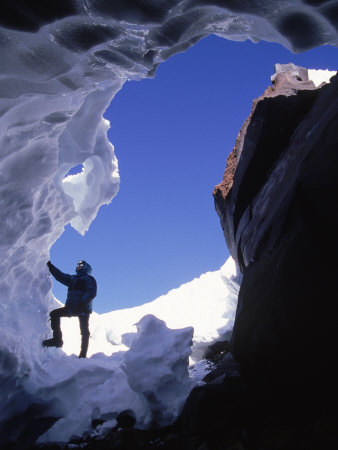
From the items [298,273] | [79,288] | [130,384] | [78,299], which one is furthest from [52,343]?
[298,273]

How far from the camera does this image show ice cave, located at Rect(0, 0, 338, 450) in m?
2.70

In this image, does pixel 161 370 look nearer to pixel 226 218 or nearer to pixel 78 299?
pixel 78 299

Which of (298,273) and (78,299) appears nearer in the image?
(298,273)

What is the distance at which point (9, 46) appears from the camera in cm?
251

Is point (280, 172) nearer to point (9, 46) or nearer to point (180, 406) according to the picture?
point (9, 46)

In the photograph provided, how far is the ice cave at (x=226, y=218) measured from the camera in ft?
8.84

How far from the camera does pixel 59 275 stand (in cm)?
710

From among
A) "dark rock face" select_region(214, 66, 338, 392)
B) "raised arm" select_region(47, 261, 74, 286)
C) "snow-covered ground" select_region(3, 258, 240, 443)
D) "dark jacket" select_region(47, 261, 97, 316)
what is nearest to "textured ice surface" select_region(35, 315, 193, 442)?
"snow-covered ground" select_region(3, 258, 240, 443)

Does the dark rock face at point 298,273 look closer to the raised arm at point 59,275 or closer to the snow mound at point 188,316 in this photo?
the raised arm at point 59,275

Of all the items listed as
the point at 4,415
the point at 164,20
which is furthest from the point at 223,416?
the point at 164,20

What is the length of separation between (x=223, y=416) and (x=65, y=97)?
15.4ft

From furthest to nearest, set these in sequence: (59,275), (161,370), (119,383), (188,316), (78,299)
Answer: (188,316)
(59,275)
(78,299)
(119,383)
(161,370)

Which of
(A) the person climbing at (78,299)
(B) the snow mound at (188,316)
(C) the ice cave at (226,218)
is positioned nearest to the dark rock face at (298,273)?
(C) the ice cave at (226,218)

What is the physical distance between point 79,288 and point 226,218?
3995mm
